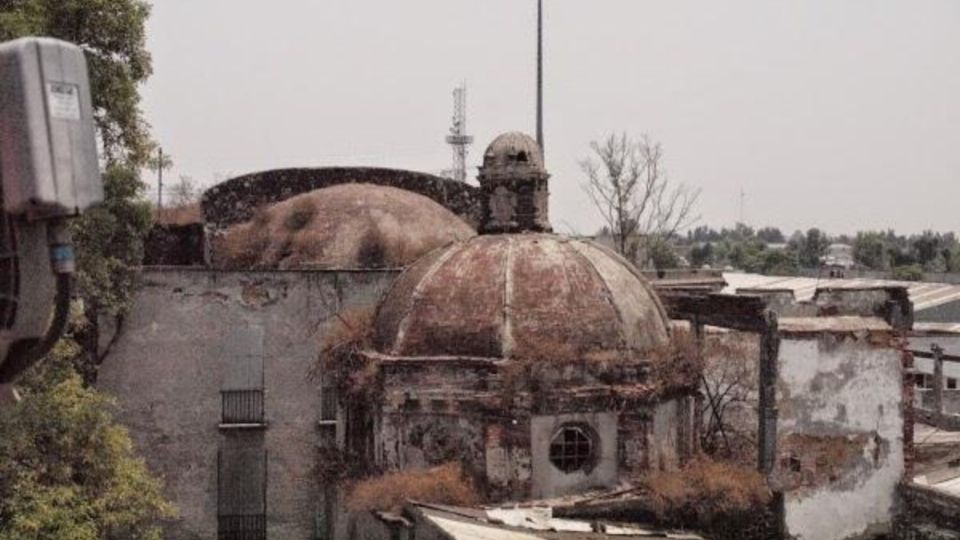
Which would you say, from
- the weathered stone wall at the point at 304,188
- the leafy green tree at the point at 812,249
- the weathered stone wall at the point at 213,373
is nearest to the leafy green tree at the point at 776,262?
the leafy green tree at the point at 812,249

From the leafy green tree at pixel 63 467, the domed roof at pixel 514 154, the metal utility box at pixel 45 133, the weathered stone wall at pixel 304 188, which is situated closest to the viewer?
the metal utility box at pixel 45 133

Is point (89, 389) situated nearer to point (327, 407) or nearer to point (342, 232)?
point (327, 407)

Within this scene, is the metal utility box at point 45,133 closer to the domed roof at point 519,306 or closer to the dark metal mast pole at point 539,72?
the domed roof at point 519,306

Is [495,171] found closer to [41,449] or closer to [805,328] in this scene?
[805,328]

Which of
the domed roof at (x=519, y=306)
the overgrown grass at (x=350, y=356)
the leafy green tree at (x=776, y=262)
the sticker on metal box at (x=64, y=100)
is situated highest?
the sticker on metal box at (x=64, y=100)

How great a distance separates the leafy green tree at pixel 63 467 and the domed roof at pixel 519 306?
4149 mm

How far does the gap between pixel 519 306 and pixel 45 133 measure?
12512 millimetres

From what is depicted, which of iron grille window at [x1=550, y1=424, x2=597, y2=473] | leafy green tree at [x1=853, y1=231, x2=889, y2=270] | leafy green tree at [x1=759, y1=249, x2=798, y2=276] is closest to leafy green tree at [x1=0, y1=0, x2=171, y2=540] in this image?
iron grille window at [x1=550, y1=424, x2=597, y2=473]

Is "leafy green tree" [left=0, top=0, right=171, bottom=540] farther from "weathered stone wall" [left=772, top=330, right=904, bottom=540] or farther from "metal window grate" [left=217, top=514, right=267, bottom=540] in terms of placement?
"weathered stone wall" [left=772, top=330, right=904, bottom=540]

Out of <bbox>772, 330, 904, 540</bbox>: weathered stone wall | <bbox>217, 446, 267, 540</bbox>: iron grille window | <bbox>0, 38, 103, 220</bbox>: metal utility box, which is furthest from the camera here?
<bbox>217, 446, 267, 540</bbox>: iron grille window

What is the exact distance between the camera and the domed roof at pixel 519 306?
14.9 m

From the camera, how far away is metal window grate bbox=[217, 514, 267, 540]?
67.8 feet

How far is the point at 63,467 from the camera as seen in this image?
13.7 m

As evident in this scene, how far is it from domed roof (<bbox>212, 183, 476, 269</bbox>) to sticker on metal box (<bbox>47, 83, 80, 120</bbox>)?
63.2 feet
